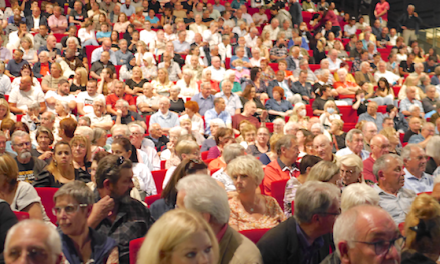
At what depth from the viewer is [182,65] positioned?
27.5 feet

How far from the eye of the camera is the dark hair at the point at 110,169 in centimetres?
230

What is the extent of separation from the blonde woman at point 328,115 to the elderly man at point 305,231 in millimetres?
4897

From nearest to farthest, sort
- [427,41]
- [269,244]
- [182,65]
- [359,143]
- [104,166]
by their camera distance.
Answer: [269,244]
[104,166]
[359,143]
[182,65]
[427,41]

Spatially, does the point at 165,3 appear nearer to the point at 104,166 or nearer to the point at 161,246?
the point at 104,166

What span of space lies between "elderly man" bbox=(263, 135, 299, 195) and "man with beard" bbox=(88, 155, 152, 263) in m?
1.54

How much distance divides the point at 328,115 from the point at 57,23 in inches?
212

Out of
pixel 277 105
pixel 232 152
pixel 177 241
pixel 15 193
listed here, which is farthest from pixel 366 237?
pixel 277 105

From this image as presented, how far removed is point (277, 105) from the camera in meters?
7.22

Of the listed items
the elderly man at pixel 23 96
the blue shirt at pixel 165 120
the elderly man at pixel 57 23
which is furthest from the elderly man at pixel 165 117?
the elderly man at pixel 57 23

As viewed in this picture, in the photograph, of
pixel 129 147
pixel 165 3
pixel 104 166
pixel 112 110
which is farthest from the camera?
pixel 165 3

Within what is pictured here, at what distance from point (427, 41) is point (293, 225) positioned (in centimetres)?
1128

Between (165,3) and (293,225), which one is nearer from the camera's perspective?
(293,225)

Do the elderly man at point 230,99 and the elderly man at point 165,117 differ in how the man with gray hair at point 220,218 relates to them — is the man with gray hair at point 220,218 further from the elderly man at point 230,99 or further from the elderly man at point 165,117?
the elderly man at point 230,99

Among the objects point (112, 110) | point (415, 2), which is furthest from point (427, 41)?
point (112, 110)
